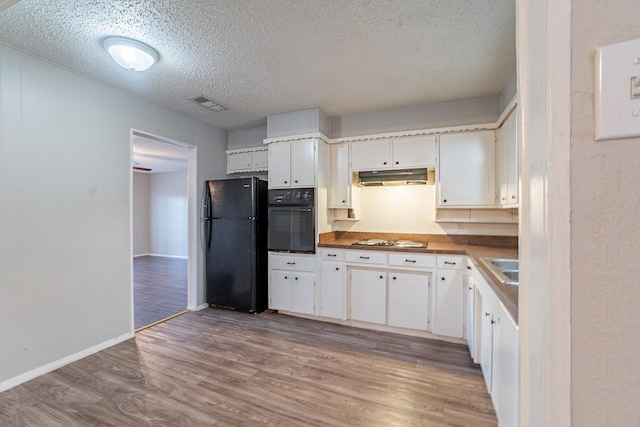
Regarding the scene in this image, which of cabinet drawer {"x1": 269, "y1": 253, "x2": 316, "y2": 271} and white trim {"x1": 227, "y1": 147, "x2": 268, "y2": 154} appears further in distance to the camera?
white trim {"x1": 227, "y1": 147, "x2": 268, "y2": 154}

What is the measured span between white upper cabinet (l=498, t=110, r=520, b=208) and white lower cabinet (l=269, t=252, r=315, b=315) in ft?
6.53

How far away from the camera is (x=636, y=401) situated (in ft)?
1.17

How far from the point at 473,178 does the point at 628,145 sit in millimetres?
2759

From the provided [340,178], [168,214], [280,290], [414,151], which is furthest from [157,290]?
[414,151]

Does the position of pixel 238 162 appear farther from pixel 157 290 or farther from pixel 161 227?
pixel 161 227

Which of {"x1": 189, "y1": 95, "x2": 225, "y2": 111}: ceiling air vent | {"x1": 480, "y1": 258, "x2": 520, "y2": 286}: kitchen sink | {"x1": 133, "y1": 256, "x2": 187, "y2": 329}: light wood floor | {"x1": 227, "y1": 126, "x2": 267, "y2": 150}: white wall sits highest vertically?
{"x1": 189, "y1": 95, "x2": 225, "y2": 111}: ceiling air vent

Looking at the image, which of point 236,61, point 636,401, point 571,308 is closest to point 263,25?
point 236,61

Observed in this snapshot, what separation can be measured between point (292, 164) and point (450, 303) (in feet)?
7.32

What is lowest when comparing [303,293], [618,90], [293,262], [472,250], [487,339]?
[303,293]

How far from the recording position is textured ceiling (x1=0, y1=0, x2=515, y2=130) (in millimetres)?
1665

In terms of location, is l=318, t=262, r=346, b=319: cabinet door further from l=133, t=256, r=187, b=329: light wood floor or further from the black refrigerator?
l=133, t=256, r=187, b=329: light wood floor

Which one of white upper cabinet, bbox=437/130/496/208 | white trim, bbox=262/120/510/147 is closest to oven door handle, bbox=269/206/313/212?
white trim, bbox=262/120/510/147

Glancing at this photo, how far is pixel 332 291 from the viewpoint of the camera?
308 cm

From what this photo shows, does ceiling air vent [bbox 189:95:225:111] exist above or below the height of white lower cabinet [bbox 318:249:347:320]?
above
